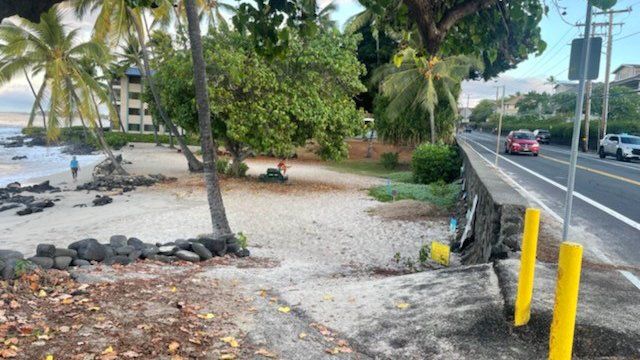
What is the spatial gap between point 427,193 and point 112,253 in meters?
13.1

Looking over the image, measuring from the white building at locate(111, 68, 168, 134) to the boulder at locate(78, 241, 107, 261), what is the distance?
203 ft

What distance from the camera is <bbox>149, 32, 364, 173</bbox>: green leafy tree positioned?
2039cm

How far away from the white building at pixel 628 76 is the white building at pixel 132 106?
193 ft

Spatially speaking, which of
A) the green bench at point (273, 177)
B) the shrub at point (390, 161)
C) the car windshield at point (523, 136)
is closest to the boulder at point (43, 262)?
the green bench at point (273, 177)

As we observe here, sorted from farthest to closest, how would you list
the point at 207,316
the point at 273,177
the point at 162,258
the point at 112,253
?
the point at 273,177 → the point at 162,258 → the point at 112,253 → the point at 207,316

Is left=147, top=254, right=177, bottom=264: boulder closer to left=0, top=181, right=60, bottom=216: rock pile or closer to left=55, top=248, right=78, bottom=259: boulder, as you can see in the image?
left=55, top=248, right=78, bottom=259: boulder

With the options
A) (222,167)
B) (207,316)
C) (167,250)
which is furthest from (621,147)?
(207,316)

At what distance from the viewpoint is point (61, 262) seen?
6773 millimetres

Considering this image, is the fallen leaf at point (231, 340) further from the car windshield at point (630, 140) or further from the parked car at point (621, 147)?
the car windshield at point (630, 140)

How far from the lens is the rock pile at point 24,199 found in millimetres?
18191

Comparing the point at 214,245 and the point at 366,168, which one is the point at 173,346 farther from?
the point at 366,168

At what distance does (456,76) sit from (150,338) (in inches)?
1187

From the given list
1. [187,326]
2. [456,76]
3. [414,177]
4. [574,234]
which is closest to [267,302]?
[187,326]

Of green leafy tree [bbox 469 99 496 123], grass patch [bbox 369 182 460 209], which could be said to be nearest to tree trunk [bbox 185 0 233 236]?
grass patch [bbox 369 182 460 209]
